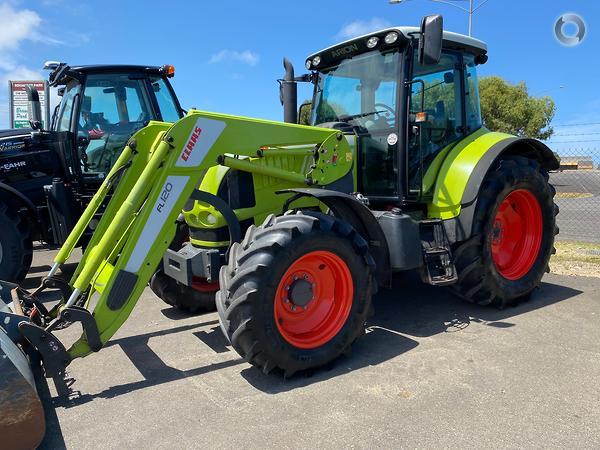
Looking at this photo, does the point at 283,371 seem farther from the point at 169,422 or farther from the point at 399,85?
the point at 399,85

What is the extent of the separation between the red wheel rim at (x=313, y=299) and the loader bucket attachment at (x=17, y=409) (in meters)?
1.46

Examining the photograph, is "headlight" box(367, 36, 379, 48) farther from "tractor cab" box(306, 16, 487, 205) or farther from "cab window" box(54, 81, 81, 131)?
"cab window" box(54, 81, 81, 131)

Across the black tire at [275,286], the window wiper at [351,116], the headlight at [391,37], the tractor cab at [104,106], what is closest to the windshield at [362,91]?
the window wiper at [351,116]

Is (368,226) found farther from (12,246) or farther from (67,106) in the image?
(67,106)

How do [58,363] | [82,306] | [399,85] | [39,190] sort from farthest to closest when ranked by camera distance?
[39,190] → [399,85] → [82,306] → [58,363]

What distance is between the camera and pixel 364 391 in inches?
124

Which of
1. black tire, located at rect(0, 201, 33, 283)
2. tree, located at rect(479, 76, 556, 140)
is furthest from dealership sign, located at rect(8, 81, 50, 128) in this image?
tree, located at rect(479, 76, 556, 140)

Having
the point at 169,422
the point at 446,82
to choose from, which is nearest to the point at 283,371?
the point at 169,422

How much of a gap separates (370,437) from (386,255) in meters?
1.62

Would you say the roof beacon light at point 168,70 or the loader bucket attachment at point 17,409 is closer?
the loader bucket attachment at point 17,409

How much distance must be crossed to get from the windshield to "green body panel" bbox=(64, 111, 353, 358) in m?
1.16

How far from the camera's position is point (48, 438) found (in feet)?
8.77

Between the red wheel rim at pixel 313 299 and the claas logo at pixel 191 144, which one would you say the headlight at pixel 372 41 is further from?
the red wheel rim at pixel 313 299

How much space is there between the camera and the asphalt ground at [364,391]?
2666 millimetres
